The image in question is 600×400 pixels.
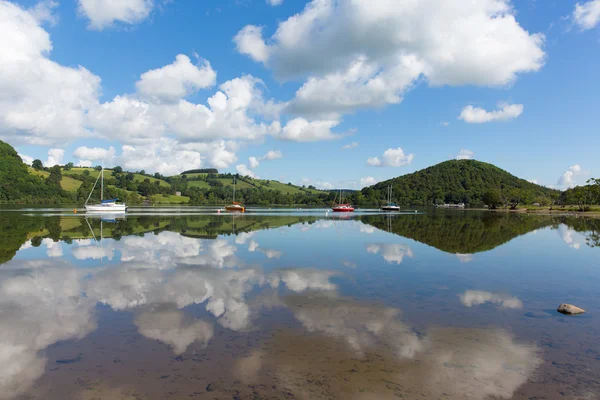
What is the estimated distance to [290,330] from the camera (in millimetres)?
11227

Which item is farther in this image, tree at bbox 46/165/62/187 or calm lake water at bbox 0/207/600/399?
tree at bbox 46/165/62/187

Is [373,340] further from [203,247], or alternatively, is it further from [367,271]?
[203,247]

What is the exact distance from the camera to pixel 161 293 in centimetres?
1518

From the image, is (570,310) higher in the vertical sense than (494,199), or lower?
lower

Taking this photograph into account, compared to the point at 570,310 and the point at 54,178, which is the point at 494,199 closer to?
the point at 570,310

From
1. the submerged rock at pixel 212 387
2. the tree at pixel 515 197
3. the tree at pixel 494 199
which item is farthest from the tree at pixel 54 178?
the submerged rock at pixel 212 387

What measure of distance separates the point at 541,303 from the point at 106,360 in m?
15.3

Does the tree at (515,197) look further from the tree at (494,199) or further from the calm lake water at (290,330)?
the calm lake water at (290,330)

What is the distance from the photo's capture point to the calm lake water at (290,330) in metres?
8.09

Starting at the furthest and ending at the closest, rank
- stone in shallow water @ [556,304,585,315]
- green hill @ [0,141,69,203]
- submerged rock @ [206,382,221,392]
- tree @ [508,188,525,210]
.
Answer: green hill @ [0,141,69,203] → tree @ [508,188,525,210] → stone in shallow water @ [556,304,585,315] → submerged rock @ [206,382,221,392]

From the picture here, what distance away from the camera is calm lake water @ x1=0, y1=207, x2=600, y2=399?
8.09 m

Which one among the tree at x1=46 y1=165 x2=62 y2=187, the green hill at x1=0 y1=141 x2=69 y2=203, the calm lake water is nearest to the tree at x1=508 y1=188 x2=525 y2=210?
the calm lake water

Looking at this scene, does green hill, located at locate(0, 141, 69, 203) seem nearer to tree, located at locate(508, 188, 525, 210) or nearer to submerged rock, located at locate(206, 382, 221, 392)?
submerged rock, located at locate(206, 382, 221, 392)

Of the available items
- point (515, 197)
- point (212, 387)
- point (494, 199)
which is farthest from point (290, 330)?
point (515, 197)
